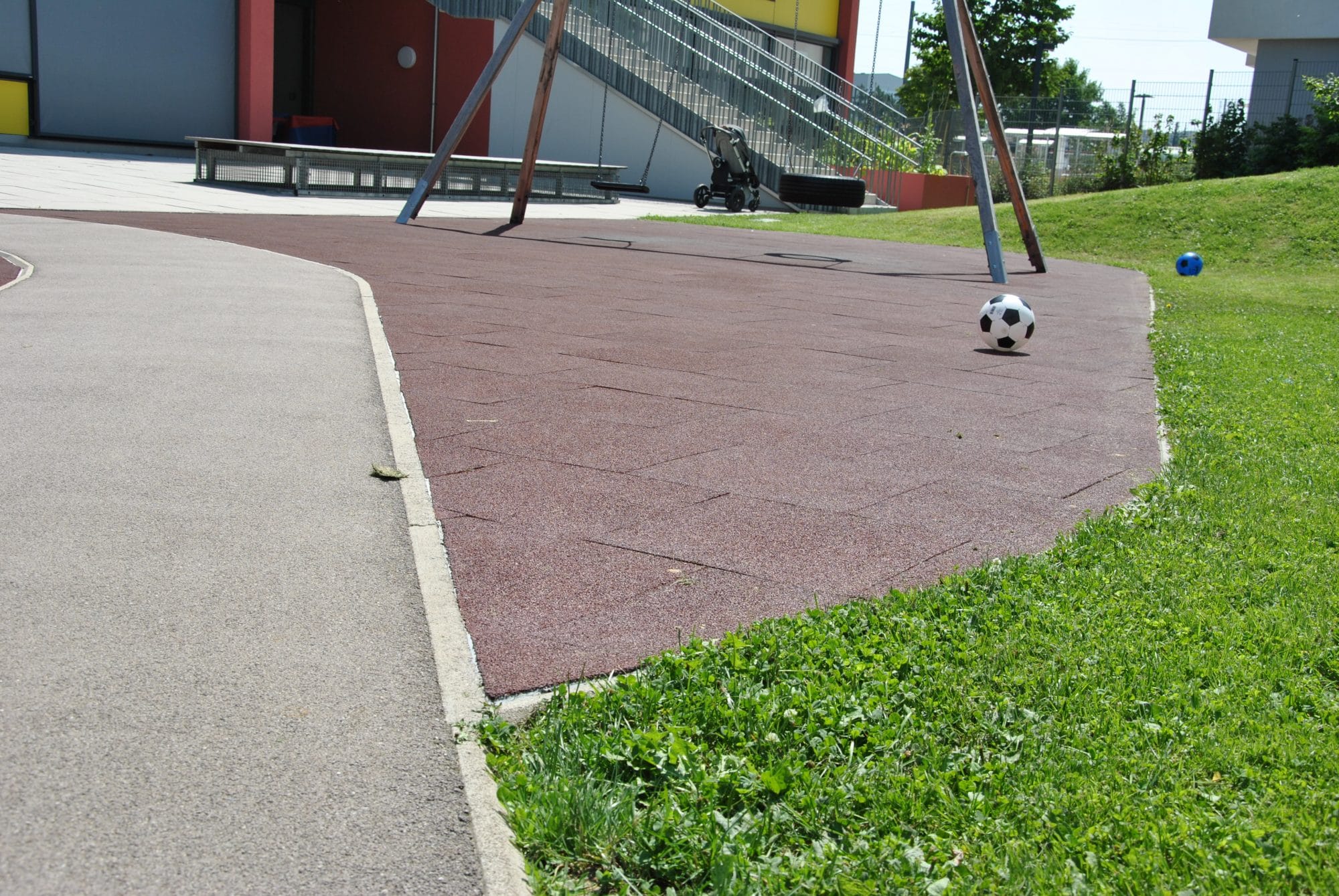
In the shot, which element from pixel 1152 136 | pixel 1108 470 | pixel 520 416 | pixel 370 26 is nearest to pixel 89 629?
pixel 520 416

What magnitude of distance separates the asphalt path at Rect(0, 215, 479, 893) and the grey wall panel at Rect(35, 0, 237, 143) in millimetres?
28525

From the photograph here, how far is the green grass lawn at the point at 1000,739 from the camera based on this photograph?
2574mm

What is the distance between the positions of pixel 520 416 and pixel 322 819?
3.91 metres

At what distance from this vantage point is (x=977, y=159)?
1631cm

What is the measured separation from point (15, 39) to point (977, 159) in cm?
2462

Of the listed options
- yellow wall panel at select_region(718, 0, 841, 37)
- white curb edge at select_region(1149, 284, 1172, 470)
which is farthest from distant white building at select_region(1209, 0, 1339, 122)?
white curb edge at select_region(1149, 284, 1172, 470)

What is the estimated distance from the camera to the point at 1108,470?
6.02 metres

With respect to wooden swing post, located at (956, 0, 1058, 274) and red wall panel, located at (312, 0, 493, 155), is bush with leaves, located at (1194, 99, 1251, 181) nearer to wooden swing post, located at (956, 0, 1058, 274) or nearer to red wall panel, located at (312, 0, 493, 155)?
wooden swing post, located at (956, 0, 1058, 274)

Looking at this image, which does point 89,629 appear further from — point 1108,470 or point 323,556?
point 1108,470

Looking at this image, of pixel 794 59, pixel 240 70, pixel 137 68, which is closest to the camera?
pixel 240 70

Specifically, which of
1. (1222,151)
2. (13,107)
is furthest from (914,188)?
(13,107)

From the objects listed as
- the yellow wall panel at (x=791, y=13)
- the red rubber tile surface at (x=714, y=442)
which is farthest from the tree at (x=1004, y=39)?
the red rubber tile surface at (x=714, y=442)

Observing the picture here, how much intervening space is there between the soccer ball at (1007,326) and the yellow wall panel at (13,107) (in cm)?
2818

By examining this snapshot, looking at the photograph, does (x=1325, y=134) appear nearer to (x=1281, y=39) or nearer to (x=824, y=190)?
(x=1281, y=39)
